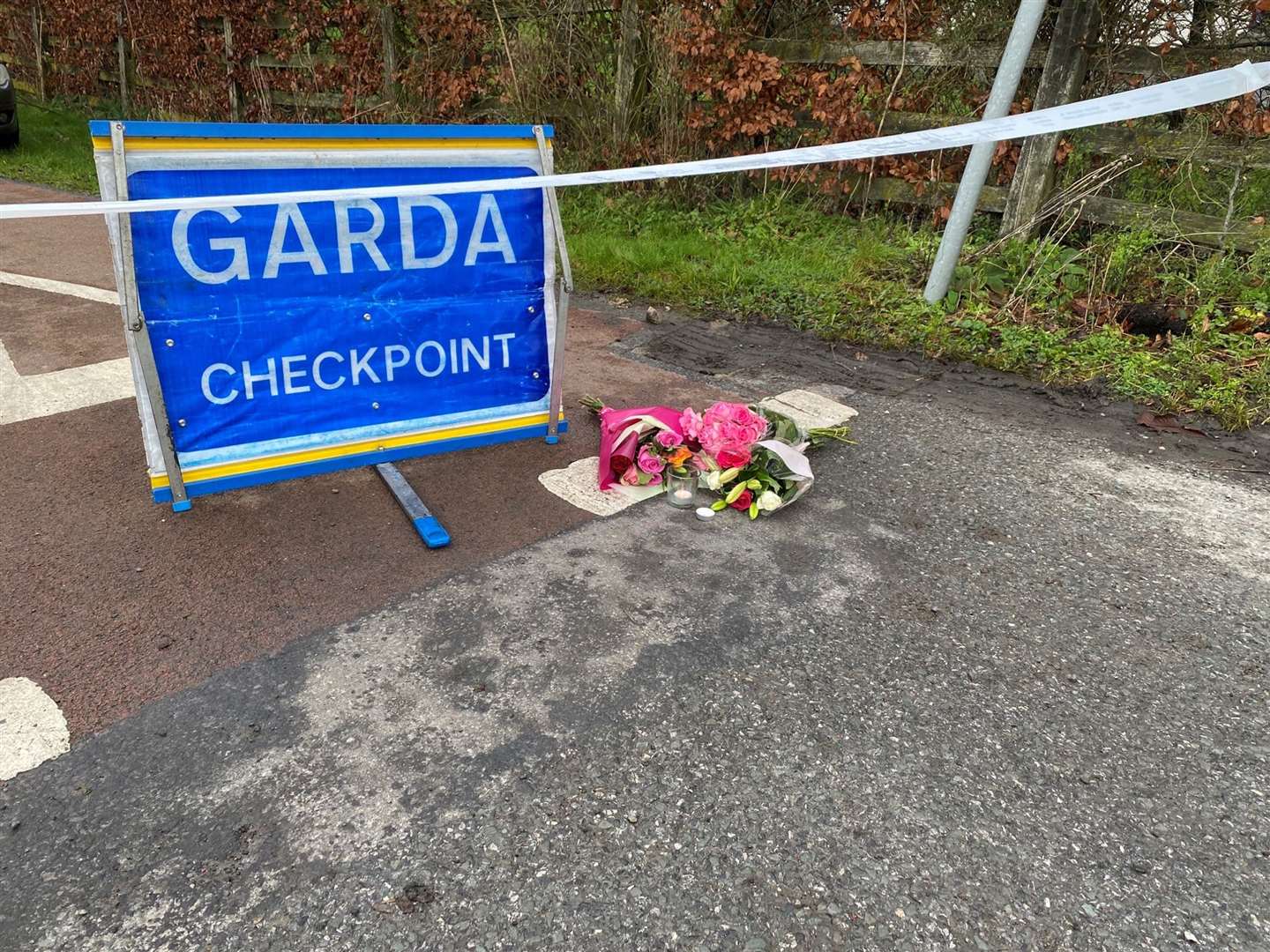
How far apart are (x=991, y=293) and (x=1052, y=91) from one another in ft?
5.01

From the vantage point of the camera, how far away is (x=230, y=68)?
441 inches

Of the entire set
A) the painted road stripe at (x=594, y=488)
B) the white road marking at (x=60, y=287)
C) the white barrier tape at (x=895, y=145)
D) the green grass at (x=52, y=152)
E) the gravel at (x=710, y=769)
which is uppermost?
the white barrier tape at (x=895, y=145)

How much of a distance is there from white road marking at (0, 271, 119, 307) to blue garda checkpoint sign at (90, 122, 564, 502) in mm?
3058

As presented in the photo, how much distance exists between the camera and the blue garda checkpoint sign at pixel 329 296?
291cm

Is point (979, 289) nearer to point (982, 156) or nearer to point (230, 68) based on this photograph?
point (982, 156)

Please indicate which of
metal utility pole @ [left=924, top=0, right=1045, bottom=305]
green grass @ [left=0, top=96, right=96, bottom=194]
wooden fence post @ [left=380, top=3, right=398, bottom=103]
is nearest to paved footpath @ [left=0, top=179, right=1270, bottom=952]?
metal utility pole @ [left=924, top=0, right=1045, bottom=305]

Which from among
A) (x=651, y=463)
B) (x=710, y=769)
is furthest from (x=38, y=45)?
(x=710, y=769)

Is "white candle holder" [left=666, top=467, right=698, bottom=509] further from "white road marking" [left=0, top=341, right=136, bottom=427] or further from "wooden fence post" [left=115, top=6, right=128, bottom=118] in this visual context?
"wooden fence post" [left=115, top=6, right=128, bottom=118]

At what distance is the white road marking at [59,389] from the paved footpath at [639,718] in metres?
0.41

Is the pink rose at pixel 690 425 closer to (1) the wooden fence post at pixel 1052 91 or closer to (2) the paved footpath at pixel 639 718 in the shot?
(2) the paved footpath at pixel 639 718

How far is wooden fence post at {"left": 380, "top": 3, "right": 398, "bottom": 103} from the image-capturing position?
9175 mm

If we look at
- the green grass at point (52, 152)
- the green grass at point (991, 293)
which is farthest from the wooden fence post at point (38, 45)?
the green grass at point (991, 293)

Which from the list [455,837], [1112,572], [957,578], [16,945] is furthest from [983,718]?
[16,945]

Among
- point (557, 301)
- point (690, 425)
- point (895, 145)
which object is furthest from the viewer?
point (557, 301)
